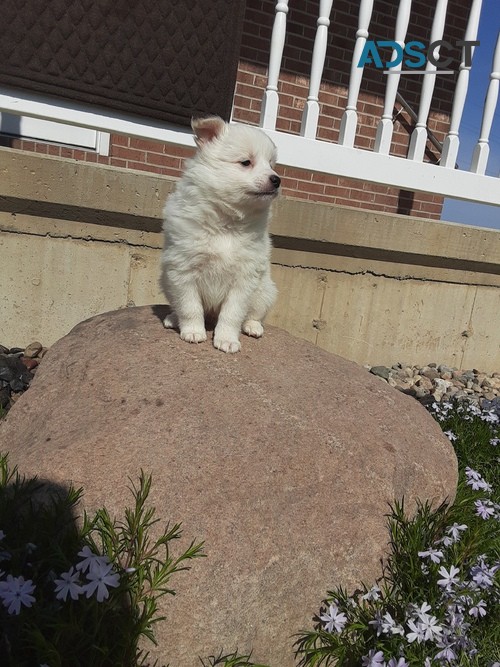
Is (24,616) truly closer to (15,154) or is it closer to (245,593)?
(245,593)

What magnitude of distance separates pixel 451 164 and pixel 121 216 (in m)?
3.14

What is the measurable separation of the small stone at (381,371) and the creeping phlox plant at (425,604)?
2401 millimetres

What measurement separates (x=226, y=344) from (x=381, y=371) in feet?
8.29

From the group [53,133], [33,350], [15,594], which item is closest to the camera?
[15,594]

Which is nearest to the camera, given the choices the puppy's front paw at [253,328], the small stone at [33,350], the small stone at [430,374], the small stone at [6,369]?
the puppy's front paw at [253,328]

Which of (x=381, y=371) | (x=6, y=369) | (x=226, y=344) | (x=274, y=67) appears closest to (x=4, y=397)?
(x=6, y=369)

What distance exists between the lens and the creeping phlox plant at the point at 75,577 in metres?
1.58

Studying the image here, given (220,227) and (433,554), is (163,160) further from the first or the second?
(433,554)

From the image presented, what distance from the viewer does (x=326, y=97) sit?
7.42 m

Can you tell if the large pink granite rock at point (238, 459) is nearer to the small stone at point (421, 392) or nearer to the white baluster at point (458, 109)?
the small stone at point (421, 392)

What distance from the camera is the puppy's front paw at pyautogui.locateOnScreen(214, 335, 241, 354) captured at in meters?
2.92

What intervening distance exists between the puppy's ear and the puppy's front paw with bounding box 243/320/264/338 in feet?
3.37

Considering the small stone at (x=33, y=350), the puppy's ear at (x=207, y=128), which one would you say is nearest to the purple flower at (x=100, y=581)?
the puppy's ear at (x=207, y=128)

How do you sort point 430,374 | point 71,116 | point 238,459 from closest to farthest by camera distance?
point 238,459
point 71,116
point 430,374
